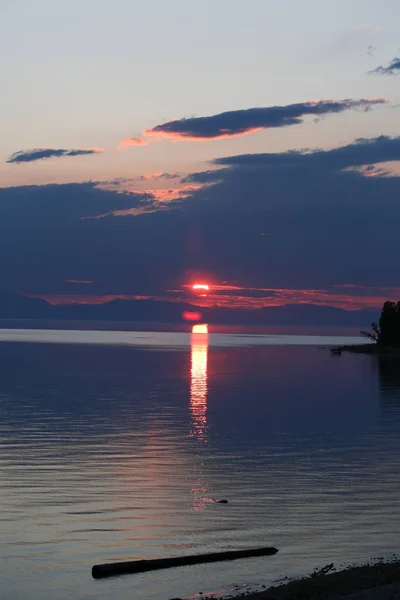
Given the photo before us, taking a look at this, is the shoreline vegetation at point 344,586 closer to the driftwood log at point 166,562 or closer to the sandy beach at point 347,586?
the sandy beach at point 347,586

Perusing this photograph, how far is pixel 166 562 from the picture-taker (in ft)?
92.9

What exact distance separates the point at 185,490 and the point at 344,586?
1709 centimetres

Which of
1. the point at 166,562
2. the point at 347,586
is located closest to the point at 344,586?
the point at 347,586

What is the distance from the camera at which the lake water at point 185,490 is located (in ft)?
93.6

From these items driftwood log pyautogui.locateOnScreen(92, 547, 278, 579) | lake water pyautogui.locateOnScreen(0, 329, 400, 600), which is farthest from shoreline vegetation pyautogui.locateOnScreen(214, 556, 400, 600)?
driftwood log pyautogui.locateOnScreen(92, 547, 278, 579)

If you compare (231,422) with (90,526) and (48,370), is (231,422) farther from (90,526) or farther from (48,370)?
(48,370)

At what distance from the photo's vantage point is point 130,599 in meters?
25.4

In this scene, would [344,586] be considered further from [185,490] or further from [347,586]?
[185,490]

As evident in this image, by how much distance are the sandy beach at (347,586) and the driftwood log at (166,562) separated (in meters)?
3.04

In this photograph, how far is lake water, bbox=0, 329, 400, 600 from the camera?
28.5 metres

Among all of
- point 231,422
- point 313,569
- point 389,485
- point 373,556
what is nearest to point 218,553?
point 313,569

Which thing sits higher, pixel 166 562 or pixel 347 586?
pixel 347 586

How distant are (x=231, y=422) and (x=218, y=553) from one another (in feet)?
148

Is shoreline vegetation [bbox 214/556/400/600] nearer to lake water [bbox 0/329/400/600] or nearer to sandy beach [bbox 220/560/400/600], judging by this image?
sandy beach [bbox 220/560/400/600]
